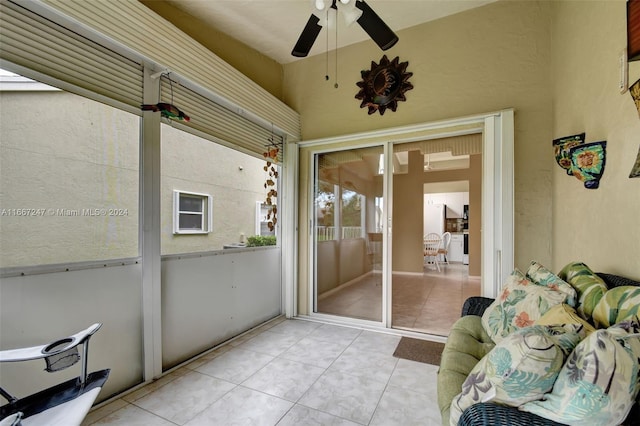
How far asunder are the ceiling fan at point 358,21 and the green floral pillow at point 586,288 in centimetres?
172

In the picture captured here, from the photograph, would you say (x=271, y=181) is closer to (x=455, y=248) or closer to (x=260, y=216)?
(x=260, y=216)

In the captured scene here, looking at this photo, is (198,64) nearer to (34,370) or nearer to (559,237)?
(34,370)

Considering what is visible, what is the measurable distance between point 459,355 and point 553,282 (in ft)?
2.13

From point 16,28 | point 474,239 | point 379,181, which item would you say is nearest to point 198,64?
point 16,28

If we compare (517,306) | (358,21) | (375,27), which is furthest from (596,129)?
(358,21)

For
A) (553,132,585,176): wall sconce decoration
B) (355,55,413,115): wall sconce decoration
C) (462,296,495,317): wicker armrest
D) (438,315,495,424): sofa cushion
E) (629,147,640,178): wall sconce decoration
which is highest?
(355,55,413,115): wall sconce decoration

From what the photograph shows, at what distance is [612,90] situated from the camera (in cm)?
145

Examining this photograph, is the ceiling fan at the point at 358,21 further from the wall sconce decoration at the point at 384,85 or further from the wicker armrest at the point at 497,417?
the wicker armrest at the point at 497,417

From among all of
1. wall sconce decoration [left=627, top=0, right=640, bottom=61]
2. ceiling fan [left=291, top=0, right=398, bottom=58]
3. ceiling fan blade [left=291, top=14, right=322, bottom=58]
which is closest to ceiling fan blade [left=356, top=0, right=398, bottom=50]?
ceiling fan [left=291, top=0, right=398, bottom=58]

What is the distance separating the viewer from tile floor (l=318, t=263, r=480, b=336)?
3092 mm

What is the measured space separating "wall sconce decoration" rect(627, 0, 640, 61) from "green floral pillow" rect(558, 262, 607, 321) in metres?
0.96

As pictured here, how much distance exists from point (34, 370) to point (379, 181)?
3.09 metres

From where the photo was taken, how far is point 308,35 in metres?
1.83

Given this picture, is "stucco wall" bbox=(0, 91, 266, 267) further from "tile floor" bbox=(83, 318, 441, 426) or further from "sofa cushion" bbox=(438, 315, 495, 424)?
"sofa cushion" bbox=(438, 315, 495, 424)
